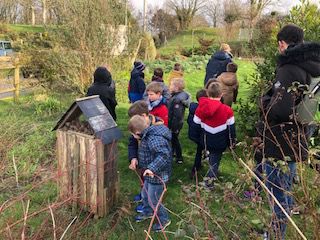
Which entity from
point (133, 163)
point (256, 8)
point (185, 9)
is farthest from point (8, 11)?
point (133, 163)

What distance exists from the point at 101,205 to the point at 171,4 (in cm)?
4146

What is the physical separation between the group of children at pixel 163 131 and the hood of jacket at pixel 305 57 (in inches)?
38.2

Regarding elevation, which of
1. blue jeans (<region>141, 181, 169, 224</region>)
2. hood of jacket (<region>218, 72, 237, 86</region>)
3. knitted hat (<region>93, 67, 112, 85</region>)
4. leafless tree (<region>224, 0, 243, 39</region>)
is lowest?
blue jeans (<region>141, 181, 169, 224</region>)

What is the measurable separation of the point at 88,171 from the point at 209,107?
1.61 metres

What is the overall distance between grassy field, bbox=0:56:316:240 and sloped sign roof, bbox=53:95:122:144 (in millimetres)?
623

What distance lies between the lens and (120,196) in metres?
4.61

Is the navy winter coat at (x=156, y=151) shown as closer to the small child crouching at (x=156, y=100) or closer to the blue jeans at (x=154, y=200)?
the blue jeans at (x=154, y=200)

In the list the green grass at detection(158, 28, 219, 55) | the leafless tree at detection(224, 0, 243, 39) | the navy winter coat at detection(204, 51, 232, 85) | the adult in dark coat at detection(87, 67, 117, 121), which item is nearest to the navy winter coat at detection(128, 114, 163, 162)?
the adult in dark coat at detection(87, 67, 117, 121)

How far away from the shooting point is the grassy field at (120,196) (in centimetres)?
232

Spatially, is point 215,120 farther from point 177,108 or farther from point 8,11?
point 8,11

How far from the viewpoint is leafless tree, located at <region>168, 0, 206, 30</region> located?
4200 centimetres

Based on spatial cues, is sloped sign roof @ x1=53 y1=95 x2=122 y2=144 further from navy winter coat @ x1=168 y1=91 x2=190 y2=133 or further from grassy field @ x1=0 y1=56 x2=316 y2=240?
navy winter coat @ x1=168 y1=91 x2=190 y2=133

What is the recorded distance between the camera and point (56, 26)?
434 inches

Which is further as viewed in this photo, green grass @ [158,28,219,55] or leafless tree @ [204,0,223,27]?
leafless tree @ [204,0,223,27]
